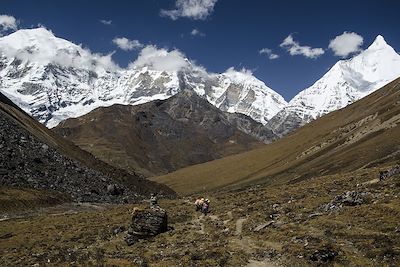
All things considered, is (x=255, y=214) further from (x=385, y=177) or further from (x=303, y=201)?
(x=385, y=177)

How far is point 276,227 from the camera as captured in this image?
1551 inches

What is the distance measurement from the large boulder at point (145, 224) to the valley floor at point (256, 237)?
77 centimetres

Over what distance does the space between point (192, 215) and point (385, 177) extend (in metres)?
21.6

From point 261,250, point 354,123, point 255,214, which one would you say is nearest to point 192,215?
point 255,214

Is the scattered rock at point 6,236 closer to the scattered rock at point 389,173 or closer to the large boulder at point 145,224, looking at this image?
the large boulder at point 145,224

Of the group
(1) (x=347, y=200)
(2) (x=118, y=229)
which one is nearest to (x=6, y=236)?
(2) (x=118, y=229)

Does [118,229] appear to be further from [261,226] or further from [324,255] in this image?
[324,255]

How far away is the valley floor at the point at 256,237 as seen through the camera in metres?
31.4

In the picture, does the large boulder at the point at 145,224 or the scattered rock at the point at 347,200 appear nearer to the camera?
the scattered rock at the point at 347,200

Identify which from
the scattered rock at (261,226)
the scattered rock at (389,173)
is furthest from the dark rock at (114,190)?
the scattered rock at (261,226)

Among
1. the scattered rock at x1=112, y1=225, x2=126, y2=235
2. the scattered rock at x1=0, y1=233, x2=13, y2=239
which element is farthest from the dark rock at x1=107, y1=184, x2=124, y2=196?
the scattered rock at x1=112, y1=225, x2=126, y2=235

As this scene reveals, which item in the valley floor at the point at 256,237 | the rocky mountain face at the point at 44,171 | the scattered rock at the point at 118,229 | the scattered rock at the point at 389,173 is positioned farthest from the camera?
the rocky mountain face at the point at 44,171

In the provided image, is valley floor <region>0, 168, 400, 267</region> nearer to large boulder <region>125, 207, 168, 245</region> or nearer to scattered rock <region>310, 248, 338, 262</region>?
scattered rock <region>310, 248, 338, 262</region>

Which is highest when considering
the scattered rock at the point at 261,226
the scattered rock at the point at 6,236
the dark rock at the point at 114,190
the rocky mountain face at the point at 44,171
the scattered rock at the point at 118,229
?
the rocky mountain face at the point at 44,171
